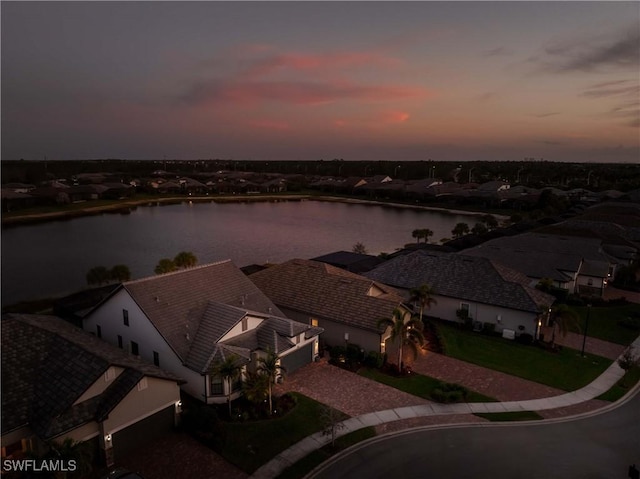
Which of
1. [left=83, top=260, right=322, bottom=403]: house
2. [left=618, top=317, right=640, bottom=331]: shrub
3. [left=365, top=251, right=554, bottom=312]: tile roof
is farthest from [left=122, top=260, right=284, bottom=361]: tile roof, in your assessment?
[left=618, top=317, right=640, bottom=331]: shrub

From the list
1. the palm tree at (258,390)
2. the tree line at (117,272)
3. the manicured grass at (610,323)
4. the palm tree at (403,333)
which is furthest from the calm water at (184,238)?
the manicured grass at (610,323)

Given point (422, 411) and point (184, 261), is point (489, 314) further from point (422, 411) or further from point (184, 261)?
point (184, 261)

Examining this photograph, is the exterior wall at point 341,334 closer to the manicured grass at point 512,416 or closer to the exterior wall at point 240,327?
the exterior wall at point 240,327

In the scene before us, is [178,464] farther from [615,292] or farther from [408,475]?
[615,292]

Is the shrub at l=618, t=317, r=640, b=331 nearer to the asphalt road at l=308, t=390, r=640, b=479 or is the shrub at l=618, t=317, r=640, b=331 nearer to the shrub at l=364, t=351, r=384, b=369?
the asphalt road at l=308, t=390, r=640, b=479

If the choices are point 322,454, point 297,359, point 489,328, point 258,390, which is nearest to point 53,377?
point 258,390
